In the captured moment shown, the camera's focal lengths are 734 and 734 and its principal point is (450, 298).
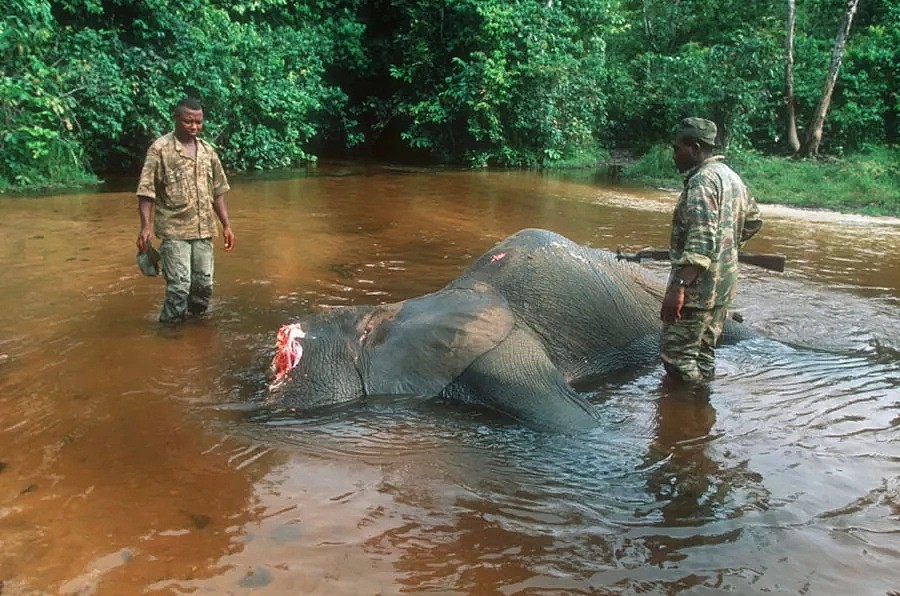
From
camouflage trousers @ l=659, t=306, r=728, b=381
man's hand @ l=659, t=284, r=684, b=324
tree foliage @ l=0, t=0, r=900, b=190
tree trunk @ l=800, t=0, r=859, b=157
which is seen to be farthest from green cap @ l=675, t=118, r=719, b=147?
tree trunk @ l=800, t=0, r=859, b=157

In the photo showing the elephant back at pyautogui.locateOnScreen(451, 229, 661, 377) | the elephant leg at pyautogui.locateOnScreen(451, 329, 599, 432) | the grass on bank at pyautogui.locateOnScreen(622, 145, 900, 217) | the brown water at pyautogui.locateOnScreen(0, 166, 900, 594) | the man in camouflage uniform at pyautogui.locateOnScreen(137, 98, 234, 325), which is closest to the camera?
the brown water at pyautogui.locateOnScreen(0, 166, 900, 594)

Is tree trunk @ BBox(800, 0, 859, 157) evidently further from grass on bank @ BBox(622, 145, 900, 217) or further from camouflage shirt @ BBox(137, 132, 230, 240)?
camouflage shirt @ BBox(137, 132, 230, 240)

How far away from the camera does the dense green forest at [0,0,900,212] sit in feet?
41.9

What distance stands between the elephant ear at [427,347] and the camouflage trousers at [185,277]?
2.02 metres

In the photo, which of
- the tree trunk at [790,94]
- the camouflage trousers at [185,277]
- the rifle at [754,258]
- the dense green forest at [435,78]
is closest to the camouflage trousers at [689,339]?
the rifle at [754,258]

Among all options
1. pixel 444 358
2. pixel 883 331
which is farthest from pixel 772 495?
pixel 883 331

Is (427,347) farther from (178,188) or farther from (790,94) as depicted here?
(790,94)

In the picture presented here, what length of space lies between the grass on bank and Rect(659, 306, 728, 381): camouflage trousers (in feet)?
29.9

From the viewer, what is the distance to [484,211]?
11664 millimetres

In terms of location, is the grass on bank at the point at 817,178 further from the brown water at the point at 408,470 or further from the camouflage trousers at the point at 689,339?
the camouflage trousers at the point at 689,339

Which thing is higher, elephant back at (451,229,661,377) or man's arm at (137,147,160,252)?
man's arm at (137,147,160,252)

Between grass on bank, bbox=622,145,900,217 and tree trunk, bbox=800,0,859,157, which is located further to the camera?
tree trunk, bbox=800,0,859,157

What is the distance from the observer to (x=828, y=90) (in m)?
16.6

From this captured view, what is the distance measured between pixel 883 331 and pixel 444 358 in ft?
12.6
